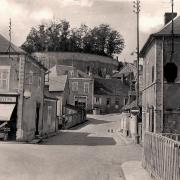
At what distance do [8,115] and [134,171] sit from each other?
13338mm

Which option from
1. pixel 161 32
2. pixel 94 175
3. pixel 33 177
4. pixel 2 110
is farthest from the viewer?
pixel 2 110

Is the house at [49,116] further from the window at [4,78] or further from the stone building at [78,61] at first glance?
the stone building at [78,61]

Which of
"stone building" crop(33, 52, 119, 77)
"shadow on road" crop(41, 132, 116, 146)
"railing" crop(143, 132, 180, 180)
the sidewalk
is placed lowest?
"shadow on road" crop(41, 132, 116, 146)

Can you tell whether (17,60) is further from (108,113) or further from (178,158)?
(108,113)

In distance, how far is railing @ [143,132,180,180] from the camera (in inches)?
408

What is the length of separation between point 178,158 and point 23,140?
1910 cm

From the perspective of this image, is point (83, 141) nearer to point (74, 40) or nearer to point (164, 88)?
point (164, 88)

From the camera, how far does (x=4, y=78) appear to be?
28.2m

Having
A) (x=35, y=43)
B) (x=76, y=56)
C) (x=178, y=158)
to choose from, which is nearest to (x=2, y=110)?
(x=178, y=158)

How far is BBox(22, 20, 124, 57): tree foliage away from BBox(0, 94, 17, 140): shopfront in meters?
76.8

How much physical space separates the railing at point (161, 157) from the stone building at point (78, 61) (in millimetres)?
82927

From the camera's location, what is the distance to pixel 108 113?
7606 cm

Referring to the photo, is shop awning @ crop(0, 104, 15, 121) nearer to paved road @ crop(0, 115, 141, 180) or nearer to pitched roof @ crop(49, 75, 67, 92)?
paved road @ crop(0, 115, 141, 180)

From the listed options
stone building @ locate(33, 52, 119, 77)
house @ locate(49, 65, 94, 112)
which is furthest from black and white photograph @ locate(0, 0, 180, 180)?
stone building @ locate(33, 52, 119, 77)
